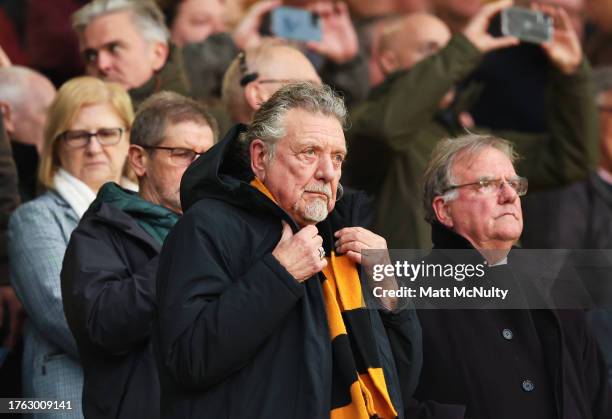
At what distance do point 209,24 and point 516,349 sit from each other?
361 cm

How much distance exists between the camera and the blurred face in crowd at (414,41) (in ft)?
23.1

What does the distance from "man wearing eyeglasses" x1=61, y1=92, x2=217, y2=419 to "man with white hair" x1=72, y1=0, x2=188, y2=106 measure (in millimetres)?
1280

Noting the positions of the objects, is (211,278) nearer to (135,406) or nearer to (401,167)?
(135,406)

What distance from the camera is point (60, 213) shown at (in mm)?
5223

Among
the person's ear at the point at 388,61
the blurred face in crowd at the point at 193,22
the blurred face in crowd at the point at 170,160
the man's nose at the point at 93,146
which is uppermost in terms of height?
the blurred face in crowd at the point at 193,22

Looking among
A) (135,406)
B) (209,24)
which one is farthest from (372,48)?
(135,406)

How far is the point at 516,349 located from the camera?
15.1 feet

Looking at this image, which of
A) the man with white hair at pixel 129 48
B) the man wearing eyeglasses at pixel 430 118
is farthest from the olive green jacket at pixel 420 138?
the man with white hair at pixel 129 48

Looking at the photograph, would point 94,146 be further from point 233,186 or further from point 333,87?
point 233,186

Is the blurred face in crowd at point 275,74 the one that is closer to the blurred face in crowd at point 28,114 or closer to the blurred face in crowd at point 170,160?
the blurred face in crowd at point 170,160

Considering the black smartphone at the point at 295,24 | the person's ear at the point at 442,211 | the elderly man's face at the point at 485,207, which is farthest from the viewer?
the black smartphone at the point at 295,24

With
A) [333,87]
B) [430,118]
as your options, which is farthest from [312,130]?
[430,118]

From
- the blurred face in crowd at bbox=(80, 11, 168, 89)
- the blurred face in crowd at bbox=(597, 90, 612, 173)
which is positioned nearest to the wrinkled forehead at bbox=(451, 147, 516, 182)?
the blurred face in crowd at bbox=(80, 11, 168, 89)

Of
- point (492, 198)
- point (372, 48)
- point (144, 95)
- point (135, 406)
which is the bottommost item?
point (135, 406)
